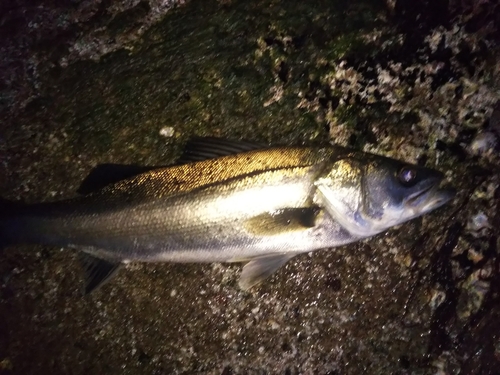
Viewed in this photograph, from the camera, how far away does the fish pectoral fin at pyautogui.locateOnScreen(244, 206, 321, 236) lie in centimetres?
219

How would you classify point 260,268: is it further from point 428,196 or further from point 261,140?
point 428,196

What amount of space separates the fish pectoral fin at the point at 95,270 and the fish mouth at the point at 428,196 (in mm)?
1704

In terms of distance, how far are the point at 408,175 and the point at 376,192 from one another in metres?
0.19

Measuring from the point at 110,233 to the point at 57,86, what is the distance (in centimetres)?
110

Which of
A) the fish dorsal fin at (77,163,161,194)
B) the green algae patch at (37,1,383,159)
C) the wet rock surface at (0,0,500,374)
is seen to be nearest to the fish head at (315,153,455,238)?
the wet rock surface at (0,0,500,374)

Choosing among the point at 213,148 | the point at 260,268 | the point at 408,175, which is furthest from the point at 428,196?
the point at 213,148

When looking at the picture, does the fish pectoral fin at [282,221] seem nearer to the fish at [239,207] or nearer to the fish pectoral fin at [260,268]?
the fish at [239,207]

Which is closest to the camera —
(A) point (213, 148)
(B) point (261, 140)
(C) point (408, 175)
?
(C) point (408, 175)

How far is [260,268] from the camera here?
2.35 metres

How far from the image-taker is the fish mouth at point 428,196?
7.09 feet

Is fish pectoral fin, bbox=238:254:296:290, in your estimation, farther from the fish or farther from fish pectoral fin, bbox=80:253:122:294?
fish pectoral fin, bbox=80:253:122:294

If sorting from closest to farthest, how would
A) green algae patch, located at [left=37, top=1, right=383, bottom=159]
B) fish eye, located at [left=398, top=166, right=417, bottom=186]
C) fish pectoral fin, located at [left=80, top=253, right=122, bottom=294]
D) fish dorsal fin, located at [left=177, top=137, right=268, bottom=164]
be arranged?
fish eye, located at [left=398, top=166, right=417, bottom=186], fish dorsal fin, located at [left=177, top=137, right=268, bottom=164], fish pectoral fin, located at [left=80, top=253, right=122, bottom=294], green algae patch, located at [left=37, top=1, right=383, bottom=159]

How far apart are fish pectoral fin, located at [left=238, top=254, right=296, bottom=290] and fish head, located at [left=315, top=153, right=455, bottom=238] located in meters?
0.40

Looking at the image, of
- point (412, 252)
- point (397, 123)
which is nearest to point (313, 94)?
point (397, 123)
